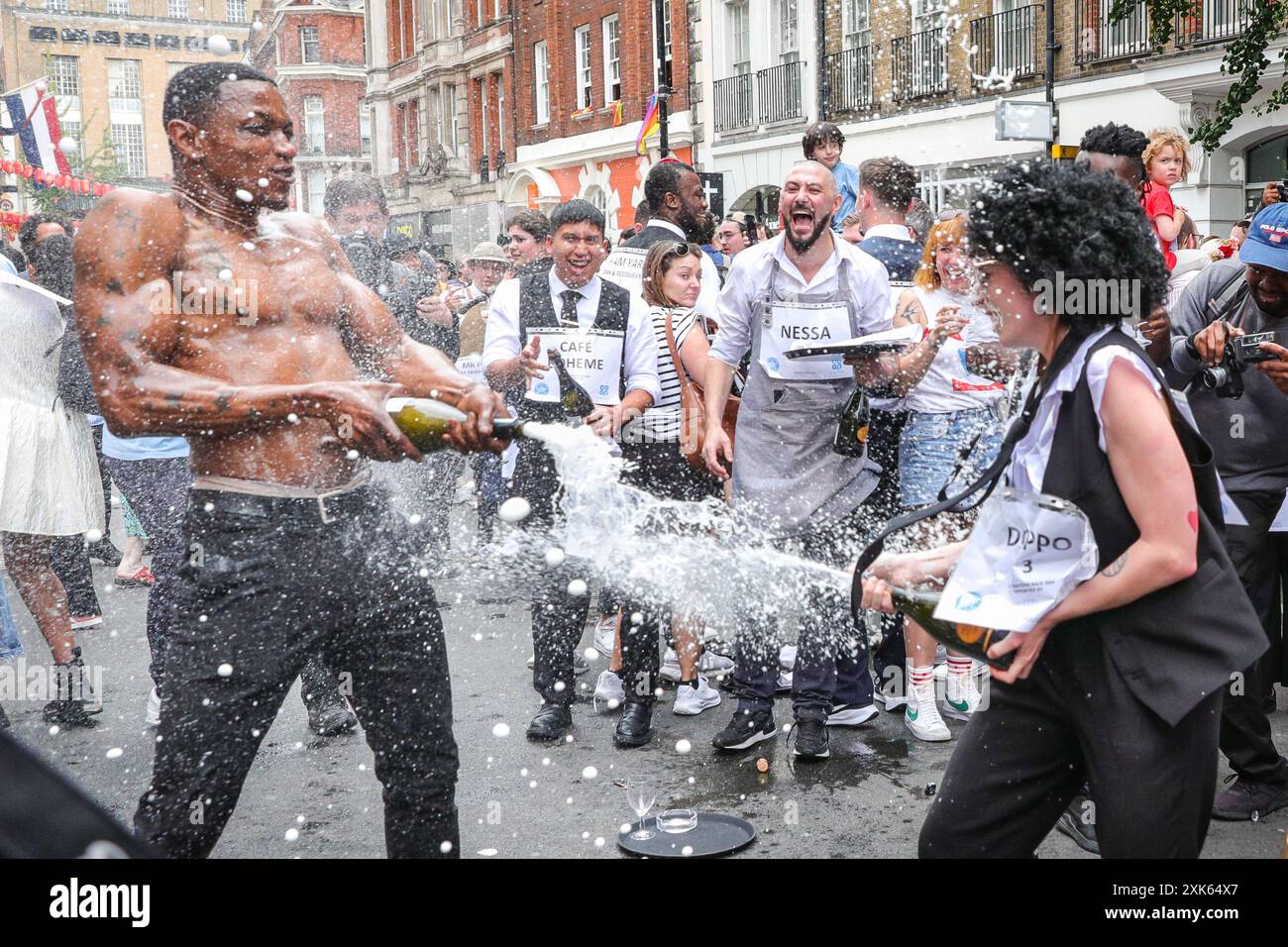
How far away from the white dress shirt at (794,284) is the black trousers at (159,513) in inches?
90.1

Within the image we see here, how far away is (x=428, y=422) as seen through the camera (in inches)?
115

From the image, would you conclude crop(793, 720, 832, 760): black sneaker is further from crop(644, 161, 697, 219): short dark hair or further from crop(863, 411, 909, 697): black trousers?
crop(644, 161, 697, 219): short dark hair

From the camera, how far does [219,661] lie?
2785 millimetres

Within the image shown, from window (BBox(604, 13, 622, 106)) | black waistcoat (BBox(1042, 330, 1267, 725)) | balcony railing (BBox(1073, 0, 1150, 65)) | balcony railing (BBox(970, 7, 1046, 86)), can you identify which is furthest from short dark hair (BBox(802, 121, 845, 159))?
window (BBox(604, 13, 622, 106))

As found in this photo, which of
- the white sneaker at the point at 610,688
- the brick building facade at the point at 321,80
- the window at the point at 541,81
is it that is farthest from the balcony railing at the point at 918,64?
the white sneaker at the point at 610,688

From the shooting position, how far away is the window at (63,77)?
12.9 meters

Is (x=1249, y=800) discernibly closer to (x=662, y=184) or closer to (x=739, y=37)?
(x=662, y=184)

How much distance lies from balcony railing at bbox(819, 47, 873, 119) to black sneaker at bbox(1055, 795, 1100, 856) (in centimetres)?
1983

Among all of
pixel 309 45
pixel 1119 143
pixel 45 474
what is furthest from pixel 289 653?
pixel 309 45

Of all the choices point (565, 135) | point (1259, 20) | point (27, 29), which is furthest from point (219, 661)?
point (565, 135)

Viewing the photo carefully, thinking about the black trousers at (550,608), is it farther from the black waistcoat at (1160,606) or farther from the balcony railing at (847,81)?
the balcony railing at (847,81)
